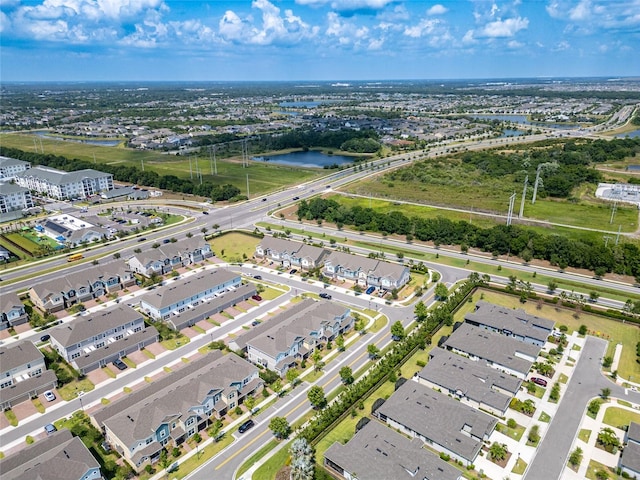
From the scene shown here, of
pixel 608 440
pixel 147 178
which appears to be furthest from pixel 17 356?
pixel 147 178

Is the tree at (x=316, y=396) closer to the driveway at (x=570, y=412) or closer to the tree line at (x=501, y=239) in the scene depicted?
the driveway at (x=570, y=412)

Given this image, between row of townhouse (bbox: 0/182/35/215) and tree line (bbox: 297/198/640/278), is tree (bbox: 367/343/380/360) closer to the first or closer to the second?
tree line (bbox: 297/198/640/278)

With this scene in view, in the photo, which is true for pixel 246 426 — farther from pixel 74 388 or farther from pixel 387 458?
pixel 74 388

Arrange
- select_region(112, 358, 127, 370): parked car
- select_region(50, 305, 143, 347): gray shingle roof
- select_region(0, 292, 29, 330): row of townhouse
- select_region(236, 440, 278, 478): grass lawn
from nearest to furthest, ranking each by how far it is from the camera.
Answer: select_region(236, 440, 278, 478): grass lawn < select_region(112, 358, 127, 370): parked car < select_region(50, 305, 143, 347): gray shingle roof < select_region(0, 292, 29, 330): row of townhouse

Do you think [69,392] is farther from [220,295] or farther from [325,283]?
[325,283]

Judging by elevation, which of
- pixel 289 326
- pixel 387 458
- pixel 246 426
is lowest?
pixel 246 426

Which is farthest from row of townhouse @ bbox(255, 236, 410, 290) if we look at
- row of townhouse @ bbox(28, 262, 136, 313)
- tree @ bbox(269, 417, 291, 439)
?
tree @ bbox(269, 417, 291, 439)

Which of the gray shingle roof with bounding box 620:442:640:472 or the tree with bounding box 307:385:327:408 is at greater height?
the tree with bounding box 307:385:327:408
